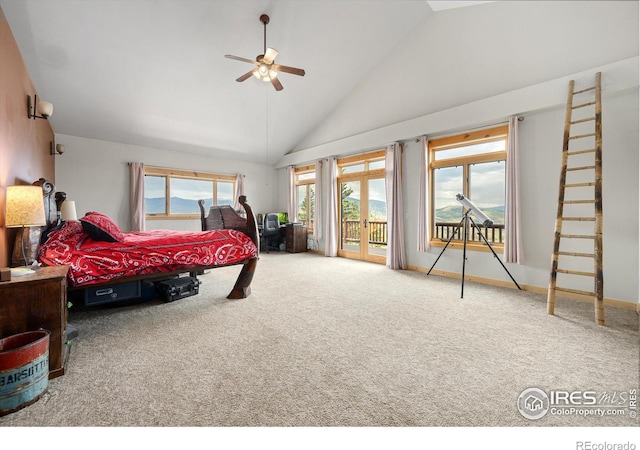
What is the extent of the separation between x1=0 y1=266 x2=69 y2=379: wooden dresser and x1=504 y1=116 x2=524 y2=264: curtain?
501cm

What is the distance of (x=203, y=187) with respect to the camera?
7.56m

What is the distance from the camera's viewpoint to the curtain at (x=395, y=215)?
5422 millimetres

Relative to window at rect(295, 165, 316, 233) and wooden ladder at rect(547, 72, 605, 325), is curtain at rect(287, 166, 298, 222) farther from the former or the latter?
wooden ladder at rect(547, 72, 605, 325)

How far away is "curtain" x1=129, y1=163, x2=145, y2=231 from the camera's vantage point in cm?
620

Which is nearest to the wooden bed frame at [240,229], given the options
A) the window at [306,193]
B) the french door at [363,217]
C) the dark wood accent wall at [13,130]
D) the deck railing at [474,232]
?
the dark wood accent wall at [13,130]

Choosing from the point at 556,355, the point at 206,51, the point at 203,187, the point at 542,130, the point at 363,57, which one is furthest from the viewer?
the point at 203,187

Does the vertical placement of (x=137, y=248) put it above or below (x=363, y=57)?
below

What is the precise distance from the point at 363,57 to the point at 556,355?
208 inches

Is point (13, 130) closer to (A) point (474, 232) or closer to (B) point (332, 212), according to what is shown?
(B) point (332, 212)

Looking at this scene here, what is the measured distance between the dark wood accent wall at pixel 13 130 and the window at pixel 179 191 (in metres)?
2.78

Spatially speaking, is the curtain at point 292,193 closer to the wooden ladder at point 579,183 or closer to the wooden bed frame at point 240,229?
A: the wooden bed frame at point 240,229

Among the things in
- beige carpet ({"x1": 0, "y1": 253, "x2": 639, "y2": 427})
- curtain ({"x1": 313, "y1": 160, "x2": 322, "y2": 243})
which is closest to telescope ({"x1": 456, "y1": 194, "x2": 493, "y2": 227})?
beige carpet ({"x1": 0, "y1": 253, "x2": 639, "y2": 427})

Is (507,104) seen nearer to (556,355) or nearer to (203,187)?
(556,355)

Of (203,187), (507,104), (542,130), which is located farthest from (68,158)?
(542,130)
